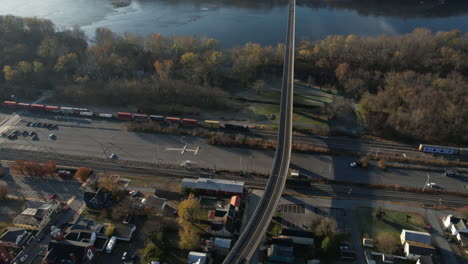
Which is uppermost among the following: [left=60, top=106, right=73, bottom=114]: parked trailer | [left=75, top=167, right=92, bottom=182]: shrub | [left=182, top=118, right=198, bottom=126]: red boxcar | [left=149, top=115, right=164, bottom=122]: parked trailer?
[left=60, top=106, right=73, bottom=114]: parked trailer

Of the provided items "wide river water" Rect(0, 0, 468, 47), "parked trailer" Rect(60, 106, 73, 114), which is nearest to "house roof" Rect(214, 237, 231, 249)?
"parked trailer" Rect(60, 106, 73, 114)

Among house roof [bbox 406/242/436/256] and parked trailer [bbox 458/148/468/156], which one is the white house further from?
parked trailer [bbox 458/148/468/156]

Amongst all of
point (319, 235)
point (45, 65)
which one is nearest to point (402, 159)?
point (319, 235)

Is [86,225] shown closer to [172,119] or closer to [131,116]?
[172,119]

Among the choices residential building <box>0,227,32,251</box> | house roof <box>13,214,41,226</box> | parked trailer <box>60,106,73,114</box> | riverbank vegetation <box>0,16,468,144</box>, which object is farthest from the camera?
parked trailer <box>60,106,73,114</box>

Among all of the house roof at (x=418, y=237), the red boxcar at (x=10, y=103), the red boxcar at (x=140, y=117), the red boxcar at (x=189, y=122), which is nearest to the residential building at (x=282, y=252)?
the house roof at (x=418, y=237)

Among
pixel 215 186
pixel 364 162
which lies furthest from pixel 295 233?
pixel 364 162

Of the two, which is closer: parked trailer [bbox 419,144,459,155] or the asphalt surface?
the asphalt surface

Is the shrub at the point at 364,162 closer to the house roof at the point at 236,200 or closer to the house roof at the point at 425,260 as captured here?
the house roof at the point at 425,260

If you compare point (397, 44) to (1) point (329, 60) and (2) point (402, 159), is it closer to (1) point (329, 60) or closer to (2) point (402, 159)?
(1) point (329, 60)
